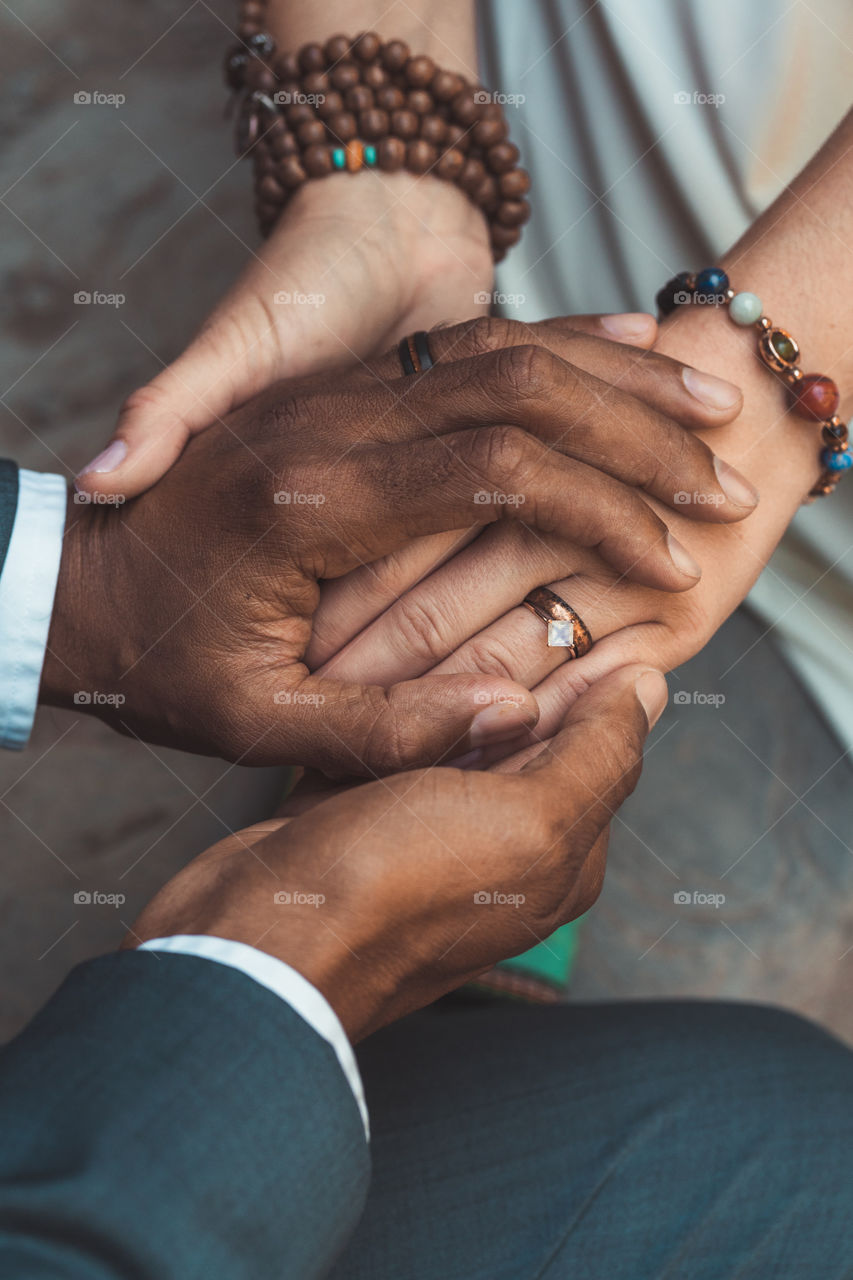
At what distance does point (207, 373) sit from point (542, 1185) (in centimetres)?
78

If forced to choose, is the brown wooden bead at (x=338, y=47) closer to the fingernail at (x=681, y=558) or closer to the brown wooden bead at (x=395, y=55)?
the brown wooden bead at (x=395, y=55)

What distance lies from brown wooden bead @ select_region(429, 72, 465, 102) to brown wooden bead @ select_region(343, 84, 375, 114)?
7 centimetres

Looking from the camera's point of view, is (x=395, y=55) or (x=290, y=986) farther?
(x=395, y=55)

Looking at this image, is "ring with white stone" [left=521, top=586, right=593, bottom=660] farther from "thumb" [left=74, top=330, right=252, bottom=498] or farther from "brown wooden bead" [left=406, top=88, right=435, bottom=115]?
"brown wooden bead" [left=406, top=88, right=435, bottom=115]

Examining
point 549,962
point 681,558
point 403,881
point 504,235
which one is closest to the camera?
point 403,881

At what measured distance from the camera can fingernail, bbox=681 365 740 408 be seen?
88 centimetres

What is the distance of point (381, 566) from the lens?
0.92m

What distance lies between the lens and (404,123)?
1.07m

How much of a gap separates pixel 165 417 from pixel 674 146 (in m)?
0.62

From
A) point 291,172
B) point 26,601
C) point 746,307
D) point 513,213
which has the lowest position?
point 26,601

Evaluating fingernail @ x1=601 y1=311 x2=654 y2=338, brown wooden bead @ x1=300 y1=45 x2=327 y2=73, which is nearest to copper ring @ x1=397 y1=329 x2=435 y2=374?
fingernail @ x1=601 y1=311 x2=654 y2=338

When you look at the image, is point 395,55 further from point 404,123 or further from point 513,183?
point 513,183

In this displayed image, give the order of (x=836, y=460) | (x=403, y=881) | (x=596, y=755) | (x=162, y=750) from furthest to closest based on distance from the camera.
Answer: (x=162, y=750) < (x=836, y=460) < (x=596, y=755) < (x=403, y=881)

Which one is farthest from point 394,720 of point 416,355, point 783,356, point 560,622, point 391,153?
point 391,153
